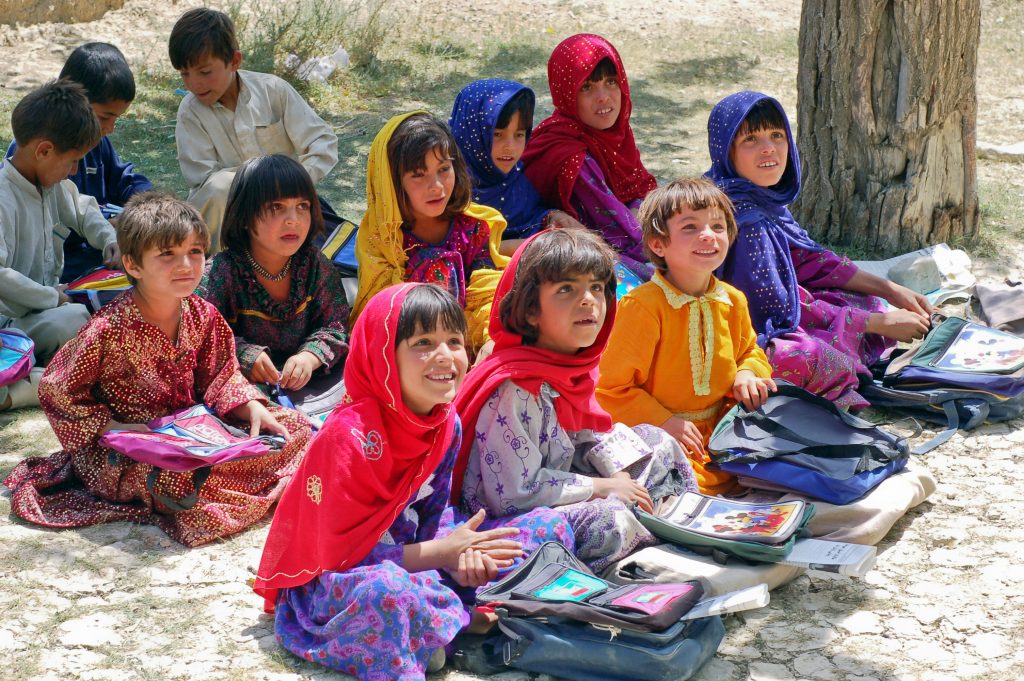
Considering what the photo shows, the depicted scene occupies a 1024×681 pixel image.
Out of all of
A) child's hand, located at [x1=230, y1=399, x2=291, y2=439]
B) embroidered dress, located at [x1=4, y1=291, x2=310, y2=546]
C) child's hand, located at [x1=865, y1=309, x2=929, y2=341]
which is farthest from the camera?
child's hand, located at [x1=865, y1=309, x2=929, y2=341]

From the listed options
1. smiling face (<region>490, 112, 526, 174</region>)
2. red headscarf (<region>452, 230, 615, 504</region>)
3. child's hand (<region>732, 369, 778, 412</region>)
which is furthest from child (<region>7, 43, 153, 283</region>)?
child's hand (<region>732, 369, 778, 412</region>)

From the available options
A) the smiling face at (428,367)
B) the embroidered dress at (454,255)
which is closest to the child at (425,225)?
the embroidered dress at (454,255)

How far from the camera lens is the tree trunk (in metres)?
5.89

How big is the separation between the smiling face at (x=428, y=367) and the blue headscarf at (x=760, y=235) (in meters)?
1.84

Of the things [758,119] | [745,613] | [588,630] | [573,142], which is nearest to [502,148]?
[573,142]

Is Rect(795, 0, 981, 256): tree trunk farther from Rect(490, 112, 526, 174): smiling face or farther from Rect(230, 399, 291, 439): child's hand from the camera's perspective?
Rect(230, 399, 291, 439): child's hand

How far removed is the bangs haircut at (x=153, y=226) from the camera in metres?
3.71

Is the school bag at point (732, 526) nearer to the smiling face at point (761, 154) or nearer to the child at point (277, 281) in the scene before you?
the child at point (277, 281)

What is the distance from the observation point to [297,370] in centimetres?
427

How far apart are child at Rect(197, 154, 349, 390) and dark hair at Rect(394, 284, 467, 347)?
1.27 meters

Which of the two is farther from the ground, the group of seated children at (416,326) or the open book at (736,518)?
the group of seated children at (416,326)

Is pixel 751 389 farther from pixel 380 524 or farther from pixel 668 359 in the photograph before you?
pixel 380 524

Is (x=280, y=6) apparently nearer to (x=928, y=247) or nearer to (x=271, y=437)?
(x=928, y=247)

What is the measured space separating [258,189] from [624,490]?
71.1 inches
